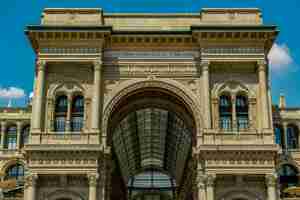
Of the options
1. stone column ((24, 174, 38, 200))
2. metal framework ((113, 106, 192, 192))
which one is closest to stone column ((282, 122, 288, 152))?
metal framework ((113, 106, 192, 192))

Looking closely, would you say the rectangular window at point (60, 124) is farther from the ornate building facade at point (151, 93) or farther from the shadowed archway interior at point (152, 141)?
the shadowed archway interior at point (152, 141)

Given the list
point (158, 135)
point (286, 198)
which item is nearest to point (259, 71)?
point (286, 198)

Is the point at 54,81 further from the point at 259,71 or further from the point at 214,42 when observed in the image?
the point at 259,71

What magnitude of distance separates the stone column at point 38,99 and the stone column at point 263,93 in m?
16.4

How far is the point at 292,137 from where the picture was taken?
204 feet

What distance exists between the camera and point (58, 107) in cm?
4472

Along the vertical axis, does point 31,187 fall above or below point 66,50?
below

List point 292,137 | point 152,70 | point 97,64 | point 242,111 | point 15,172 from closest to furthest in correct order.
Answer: point 97,64 → point 242,111 → point 152,70 → point 292,137 → point 15,172

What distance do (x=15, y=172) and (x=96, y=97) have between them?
24919 mm

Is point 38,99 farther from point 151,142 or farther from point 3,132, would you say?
point 151,142

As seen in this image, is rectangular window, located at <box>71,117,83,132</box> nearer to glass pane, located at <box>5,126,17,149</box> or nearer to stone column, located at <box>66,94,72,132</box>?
stone column, located at <box>66,94,72,132</box>

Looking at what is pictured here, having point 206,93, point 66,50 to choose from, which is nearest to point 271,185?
point 206,93

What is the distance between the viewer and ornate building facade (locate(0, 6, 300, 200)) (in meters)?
41.8

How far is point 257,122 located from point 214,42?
6.94 m
